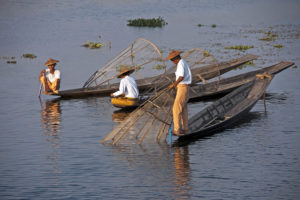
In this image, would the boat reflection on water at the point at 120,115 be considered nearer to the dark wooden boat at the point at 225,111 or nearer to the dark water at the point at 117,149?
the dark water at the point at 117,149

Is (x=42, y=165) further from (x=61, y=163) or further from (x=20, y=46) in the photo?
(x=20, y=46)

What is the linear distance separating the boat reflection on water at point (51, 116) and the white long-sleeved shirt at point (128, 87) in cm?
172

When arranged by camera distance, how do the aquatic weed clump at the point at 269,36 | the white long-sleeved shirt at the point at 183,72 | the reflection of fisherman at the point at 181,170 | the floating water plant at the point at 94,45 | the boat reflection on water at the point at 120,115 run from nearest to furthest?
the reflection of fisherman at the point at 181,170
the white long-sleeved shirt at the point at 183,72
the boat reflection on water at the point at 120,115
the floating water plant at the point at 94,45
the aquatic weed clump at the point at 269,36

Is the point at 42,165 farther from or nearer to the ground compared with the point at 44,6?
→ nearer to the ground

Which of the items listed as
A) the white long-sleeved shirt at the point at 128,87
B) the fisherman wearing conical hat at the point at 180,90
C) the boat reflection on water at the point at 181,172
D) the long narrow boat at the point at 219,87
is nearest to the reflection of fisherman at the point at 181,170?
the boat reflection on water at the point at 181,172

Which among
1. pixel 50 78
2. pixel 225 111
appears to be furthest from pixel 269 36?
pixel 225 111

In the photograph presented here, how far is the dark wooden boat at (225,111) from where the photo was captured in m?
12.4

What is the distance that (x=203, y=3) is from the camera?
55250 mm

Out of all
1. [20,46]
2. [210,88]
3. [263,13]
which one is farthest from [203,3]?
[210,88]

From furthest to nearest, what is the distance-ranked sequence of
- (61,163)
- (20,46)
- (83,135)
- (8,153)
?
(20,46) → (83,135) → (8,153) → (61,163)

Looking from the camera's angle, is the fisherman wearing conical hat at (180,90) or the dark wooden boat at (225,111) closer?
the fisherman wearing conical hat at (180,90)

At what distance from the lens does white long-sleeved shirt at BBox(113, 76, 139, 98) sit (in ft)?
47.8

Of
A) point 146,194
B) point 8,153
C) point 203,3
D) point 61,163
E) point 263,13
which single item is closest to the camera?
point 146,194

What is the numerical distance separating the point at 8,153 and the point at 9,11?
123 ft
